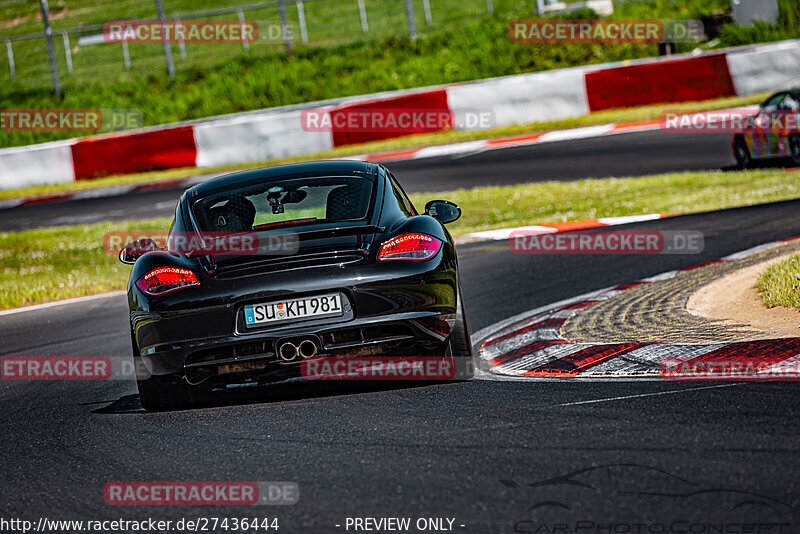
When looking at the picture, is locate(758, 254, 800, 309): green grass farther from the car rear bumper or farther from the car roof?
the car roof

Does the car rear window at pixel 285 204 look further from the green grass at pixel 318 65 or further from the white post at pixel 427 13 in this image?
the white post at pixel 427 13

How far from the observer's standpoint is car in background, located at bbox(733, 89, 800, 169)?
604 inches

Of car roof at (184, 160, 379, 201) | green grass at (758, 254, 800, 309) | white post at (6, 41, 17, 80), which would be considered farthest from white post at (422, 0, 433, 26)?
car roof at (184, 160, 379, 201)

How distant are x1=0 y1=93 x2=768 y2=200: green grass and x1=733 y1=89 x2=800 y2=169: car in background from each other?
5.21m

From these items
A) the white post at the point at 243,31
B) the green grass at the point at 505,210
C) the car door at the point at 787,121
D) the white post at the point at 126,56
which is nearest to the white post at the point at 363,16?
the white post at the point at 243,31

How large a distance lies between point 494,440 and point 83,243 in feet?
41.5

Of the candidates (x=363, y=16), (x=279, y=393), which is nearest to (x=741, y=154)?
(x=279, y=393)

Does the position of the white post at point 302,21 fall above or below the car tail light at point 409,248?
above

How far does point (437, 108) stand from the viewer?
23.5 meters

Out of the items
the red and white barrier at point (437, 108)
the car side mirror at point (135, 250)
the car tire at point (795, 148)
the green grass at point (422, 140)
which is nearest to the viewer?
the car side mirror at point (135, 250)

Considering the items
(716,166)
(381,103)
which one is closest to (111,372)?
(716,166)

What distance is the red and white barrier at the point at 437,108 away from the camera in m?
22.6

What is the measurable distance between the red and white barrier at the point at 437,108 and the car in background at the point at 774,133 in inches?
266

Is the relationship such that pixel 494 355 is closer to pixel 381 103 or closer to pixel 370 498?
pixel 370 498
